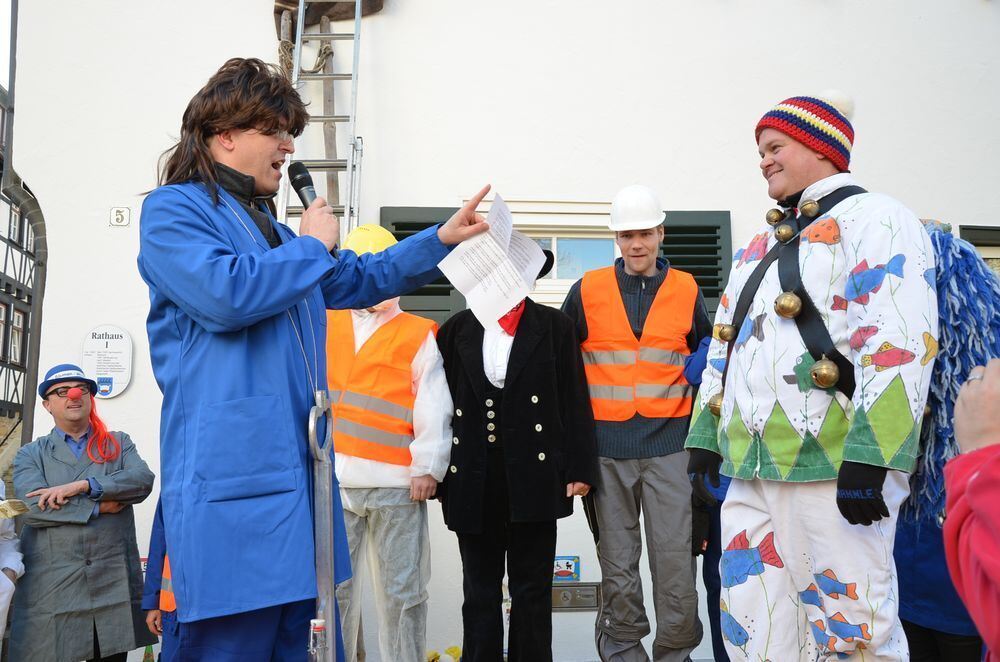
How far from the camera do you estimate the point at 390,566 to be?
14.2ft

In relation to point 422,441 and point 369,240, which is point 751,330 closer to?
point 422,441

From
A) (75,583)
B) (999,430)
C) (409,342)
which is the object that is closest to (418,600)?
(409,342)

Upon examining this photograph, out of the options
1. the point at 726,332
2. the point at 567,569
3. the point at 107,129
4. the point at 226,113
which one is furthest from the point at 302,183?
the point at 107,129

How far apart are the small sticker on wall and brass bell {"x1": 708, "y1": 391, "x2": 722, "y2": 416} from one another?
103 inches

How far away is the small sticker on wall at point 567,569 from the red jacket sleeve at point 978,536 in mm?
4145

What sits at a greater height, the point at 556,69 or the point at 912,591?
the point at 556,69

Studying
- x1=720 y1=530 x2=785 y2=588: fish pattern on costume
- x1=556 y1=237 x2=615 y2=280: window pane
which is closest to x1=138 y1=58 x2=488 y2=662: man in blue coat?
x1=720 y1=530 x2=785 y2=588: fish pattern on costume

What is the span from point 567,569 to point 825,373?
3.16 m

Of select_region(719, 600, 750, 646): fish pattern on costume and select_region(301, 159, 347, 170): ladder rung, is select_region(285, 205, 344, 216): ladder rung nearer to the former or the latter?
select_region(301, 159, 347, 170): ladder rung

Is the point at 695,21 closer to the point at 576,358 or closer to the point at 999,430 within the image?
the point at 576,358

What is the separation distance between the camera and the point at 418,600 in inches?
169

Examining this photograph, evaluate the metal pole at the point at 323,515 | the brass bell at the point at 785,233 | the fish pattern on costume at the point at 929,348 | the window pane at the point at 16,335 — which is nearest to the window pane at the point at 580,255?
the brass bell at the point at 785,233

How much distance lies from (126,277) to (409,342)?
2.01 meters

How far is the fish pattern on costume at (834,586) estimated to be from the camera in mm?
2480
